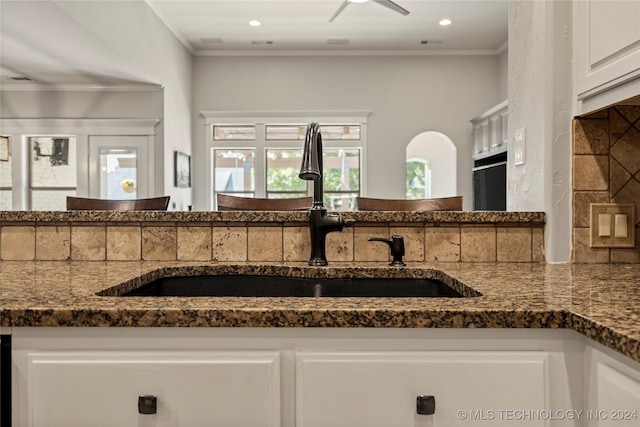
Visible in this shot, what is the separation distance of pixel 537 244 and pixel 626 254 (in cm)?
24

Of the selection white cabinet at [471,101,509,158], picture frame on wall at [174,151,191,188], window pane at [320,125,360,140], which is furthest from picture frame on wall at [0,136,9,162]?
white cabinet at [471,101,509,158]

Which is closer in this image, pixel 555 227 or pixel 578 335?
pixel 578 335

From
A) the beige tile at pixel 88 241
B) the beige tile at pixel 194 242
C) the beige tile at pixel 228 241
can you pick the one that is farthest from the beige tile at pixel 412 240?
the beige tile at pixel 88 241

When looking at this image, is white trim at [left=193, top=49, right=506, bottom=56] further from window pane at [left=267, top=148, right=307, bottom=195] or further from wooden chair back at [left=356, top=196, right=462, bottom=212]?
wooden chair back at [left=356, top=196, right=462, bottom=212]

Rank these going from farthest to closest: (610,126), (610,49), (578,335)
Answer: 1. (610,126)
2. (610,49)
3. (578,335)

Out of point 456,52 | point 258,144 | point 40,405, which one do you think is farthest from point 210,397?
point 456,52

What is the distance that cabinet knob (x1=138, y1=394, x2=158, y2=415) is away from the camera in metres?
0.77

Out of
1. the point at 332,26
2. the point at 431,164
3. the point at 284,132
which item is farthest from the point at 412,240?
the point at 431,164

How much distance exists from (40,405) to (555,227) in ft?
4.21

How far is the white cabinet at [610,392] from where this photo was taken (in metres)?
0.63

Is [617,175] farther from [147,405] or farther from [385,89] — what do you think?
[385,89]

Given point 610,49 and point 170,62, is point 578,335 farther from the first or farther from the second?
point 170,62

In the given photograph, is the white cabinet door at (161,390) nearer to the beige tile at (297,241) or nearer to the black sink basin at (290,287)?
the black sink basin at (290,287)

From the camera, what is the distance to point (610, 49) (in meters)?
1.14
